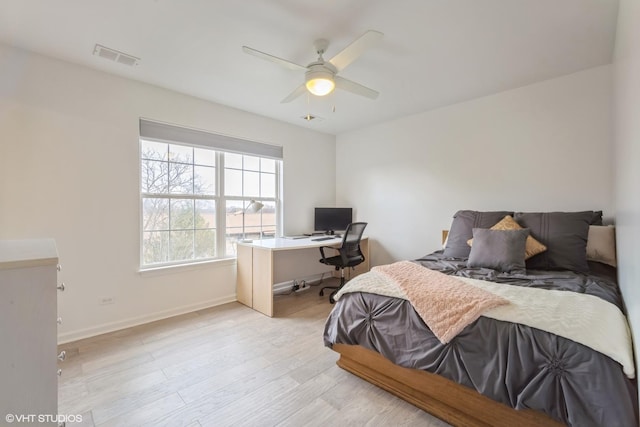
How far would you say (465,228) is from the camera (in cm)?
290

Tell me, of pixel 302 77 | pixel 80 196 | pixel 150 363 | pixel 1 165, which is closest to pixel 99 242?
pixel 80 196

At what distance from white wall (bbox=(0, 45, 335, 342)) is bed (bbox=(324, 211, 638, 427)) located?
2106mm

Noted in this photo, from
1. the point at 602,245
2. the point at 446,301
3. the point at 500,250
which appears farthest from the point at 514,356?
the point at 602,245

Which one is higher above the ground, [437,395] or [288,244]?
[288,244]

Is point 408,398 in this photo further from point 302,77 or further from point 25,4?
point 25,4

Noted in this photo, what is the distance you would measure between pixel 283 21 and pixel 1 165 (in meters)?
2.43

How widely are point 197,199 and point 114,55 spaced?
5.08ft

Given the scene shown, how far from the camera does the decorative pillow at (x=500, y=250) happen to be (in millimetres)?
2271

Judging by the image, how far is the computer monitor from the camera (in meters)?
4.40

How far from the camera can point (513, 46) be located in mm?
2211

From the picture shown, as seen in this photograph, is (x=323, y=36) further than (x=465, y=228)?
No

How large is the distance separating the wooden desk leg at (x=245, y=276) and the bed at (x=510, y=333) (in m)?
1.55

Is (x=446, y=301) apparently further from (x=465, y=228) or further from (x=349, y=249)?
(x=349, y=249)

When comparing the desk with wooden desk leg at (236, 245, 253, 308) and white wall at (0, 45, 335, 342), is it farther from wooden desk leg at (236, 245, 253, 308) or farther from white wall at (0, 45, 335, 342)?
white wall at (0, 45, 335, 342)
